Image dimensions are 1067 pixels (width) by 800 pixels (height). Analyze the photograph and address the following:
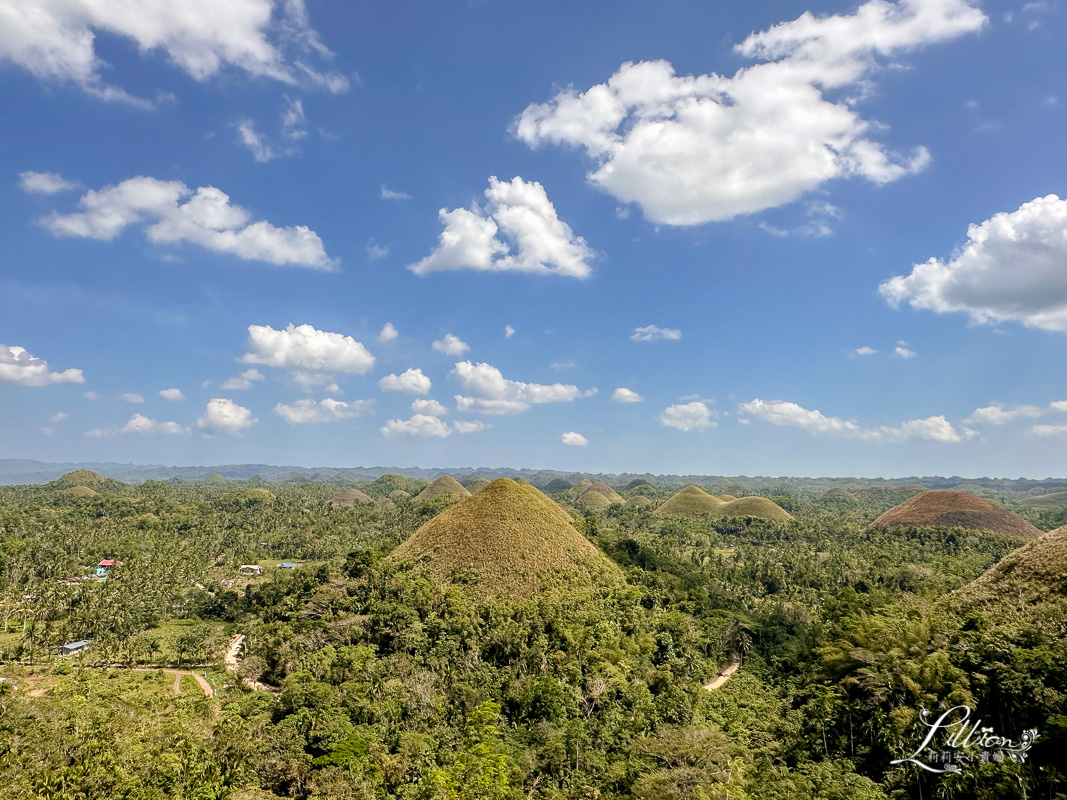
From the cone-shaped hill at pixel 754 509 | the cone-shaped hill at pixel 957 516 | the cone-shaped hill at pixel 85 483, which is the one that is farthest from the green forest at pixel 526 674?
the cone-shaped hill at pixel 85 483

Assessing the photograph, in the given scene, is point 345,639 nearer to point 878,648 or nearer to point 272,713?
point 272,713

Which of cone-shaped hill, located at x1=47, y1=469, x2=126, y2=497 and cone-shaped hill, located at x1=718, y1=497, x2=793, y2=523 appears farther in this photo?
cone-shaped hill, located at x1=47, y1=469, x2=126, y2=497

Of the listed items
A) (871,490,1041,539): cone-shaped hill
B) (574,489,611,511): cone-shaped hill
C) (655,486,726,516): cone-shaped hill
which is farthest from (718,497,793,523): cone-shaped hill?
(574,489,611,511): cone-shaped hill

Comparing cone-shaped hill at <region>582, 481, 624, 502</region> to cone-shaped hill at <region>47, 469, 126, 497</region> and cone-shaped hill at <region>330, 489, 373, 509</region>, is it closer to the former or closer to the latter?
cone-shaped hill at <region>330, 489, 373, 509</region>

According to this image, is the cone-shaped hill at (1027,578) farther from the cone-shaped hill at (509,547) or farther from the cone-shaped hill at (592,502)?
the cone-shaped hill at (592,502)

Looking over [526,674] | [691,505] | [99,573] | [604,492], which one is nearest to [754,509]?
[691,505]

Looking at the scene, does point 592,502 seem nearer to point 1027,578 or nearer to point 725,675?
point 725,675

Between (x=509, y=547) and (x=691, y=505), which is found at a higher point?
(x=509, y=547)
